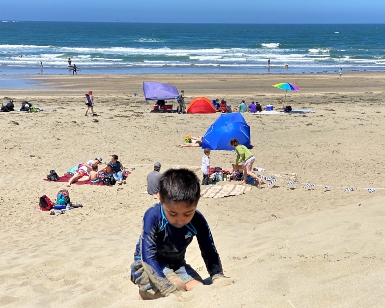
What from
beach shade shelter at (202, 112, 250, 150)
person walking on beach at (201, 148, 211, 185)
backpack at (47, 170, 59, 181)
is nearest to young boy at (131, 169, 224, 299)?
person walking on beach at (201, 148, 211, 185)

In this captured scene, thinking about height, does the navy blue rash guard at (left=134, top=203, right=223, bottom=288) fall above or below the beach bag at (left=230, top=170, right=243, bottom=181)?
above

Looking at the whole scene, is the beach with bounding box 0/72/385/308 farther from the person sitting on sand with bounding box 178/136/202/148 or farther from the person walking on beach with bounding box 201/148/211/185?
the person walking on beach with bounding box 201/148/211/185

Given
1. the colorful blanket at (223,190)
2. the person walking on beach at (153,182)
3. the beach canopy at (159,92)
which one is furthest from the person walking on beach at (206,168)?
the beach canopy at (159,92)

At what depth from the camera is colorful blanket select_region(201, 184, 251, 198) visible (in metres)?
10.2

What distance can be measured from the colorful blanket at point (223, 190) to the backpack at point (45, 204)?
2794mm

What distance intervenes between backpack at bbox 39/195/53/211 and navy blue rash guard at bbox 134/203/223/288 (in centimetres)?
608

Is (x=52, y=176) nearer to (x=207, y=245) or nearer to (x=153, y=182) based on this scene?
(x=153, y=182)

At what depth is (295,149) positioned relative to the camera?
14.6m

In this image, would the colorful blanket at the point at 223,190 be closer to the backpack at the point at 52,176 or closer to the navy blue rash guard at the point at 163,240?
the backpack at the point at 52,176

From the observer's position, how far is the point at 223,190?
34.4 ft

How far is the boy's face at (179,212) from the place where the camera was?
3.34m

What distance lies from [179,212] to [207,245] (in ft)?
1.73

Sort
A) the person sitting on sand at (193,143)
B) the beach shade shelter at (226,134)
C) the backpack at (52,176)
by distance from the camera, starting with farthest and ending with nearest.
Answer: the person sitting on sand at (193,143), the beach shade shelter at (226,134), the backpack at (52,176)

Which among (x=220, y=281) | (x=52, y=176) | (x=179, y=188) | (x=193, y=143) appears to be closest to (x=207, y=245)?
(x=220, y=281)
